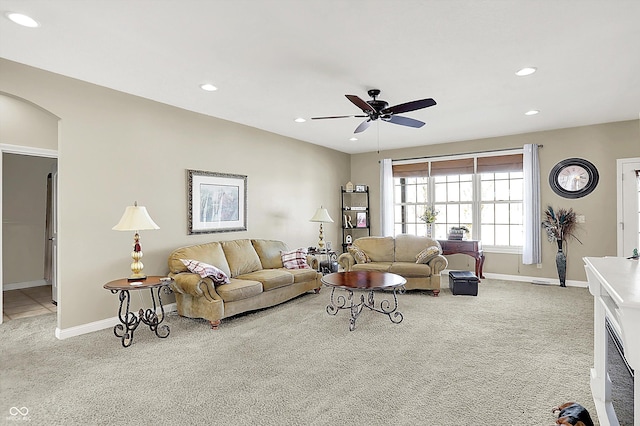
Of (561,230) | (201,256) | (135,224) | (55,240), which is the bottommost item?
(201,256)

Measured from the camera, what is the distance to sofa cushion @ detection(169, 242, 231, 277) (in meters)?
4.37

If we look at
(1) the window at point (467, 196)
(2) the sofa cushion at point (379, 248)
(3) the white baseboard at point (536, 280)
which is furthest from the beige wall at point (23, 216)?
(3) the white baseboard at point (536, 280)

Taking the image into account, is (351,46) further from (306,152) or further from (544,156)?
(544,156)

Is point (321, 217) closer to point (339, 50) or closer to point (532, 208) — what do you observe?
point (532, 208)

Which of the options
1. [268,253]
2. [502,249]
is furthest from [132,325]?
[502,249]

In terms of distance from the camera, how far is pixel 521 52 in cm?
319

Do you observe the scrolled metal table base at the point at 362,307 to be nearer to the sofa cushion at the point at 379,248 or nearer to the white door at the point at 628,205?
the sofa cushion at the point at 379,248

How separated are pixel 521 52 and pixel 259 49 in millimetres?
2316

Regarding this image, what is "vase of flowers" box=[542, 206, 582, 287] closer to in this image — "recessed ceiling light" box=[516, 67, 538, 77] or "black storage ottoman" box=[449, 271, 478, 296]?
"black storage ottoman" box=[449, 271, 478, 296]

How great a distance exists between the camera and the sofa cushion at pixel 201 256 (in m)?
4.37

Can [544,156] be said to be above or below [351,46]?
below

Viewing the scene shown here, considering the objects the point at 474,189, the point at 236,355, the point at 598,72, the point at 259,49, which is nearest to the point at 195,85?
the point at 259,49

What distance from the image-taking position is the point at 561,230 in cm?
604

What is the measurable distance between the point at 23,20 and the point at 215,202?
3.00 m
